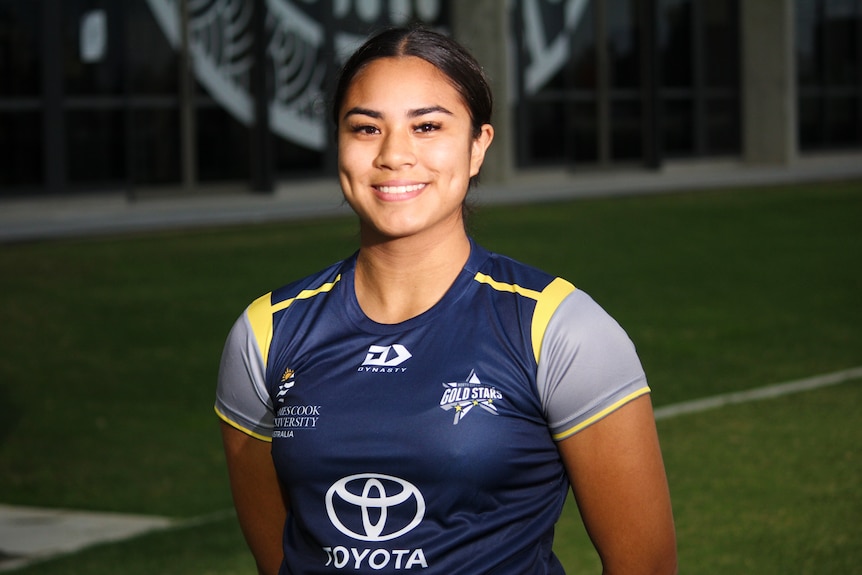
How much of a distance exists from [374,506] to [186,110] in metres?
23.5

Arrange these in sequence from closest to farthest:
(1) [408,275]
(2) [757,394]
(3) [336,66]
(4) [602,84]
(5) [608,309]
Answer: (1) [408,275]
(2) [757,394]
(5) [608,309]
(3) [336,66]
(4) [602,84]

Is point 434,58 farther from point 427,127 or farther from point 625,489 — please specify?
point 625,489

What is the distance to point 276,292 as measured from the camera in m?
2.59

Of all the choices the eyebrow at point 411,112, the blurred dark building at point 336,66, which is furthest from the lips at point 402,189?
the blurred dark building at point 336,66

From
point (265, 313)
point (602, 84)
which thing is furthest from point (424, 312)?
point (602, 84)

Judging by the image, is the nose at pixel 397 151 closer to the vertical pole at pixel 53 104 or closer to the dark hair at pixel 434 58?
the dark hair at pixel 434 58

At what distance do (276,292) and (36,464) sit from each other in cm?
568

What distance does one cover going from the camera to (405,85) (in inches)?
94.8

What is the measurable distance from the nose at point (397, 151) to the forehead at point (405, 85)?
5 cm

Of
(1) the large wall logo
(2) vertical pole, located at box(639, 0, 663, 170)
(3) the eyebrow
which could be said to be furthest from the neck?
(2) vertical pole, located at box(639, 0, 663, 170)

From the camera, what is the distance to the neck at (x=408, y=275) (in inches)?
97.1

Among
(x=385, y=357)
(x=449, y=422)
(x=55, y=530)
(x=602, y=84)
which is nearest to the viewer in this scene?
(x=449, y=422)

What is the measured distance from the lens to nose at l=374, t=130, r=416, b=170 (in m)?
2.41

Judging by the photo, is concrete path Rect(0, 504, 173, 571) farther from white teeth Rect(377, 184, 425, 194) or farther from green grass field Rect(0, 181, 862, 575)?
white teeth Rect(377, 184, 425, 194)
